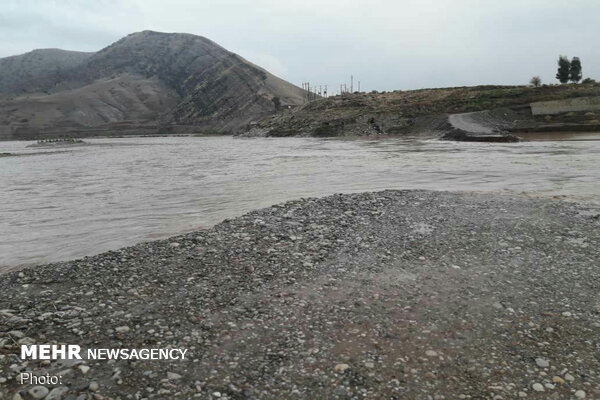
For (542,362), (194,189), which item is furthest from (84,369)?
(194,189)

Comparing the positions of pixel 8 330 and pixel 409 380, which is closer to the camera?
pixel 409 380

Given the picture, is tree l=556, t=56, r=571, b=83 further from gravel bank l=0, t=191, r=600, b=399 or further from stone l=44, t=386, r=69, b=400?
stone l=44, t=386, r=69, b=400

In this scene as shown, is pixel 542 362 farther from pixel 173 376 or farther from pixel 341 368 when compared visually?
pixel 173 376

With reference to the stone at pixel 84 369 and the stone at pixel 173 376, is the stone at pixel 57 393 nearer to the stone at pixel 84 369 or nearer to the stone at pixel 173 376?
the stone at pixel 84 369

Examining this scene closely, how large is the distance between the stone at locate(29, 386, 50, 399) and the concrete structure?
238ft

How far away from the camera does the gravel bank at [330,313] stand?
5137mm

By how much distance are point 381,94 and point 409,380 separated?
99412 mm

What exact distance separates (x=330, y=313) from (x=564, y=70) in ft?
328

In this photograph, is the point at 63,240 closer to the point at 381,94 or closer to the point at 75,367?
the point at 75,367

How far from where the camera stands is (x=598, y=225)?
10.9 meters

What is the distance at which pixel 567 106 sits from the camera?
63875 millimetres

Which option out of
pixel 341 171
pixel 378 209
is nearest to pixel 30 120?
pixel 341 171

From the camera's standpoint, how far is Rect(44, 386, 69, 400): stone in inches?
189

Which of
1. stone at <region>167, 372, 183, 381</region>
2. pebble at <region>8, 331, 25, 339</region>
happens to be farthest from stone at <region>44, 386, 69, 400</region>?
pebble at <region>8, 331, 25, 339</region>
